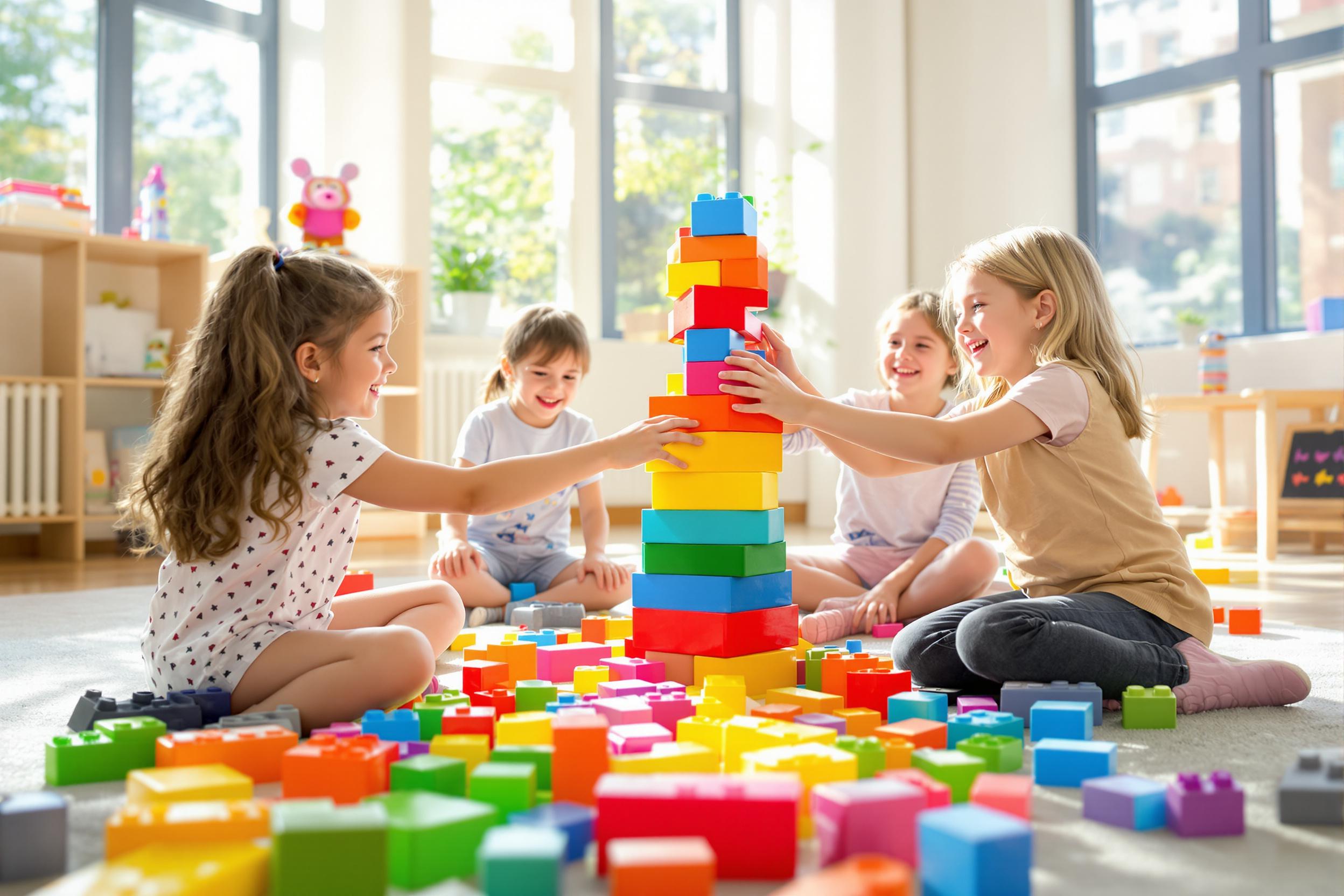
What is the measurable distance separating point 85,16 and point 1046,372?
4.18m

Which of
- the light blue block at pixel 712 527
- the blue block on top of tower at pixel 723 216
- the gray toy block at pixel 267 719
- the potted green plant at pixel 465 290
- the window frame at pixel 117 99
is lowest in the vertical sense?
the gray toy block at pixel 267 719

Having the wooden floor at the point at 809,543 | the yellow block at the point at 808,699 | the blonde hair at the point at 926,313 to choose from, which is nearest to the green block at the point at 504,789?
the yellow block at the point at 808,699

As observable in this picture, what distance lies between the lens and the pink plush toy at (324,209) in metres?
4.13

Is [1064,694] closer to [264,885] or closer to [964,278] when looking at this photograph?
[964,278]

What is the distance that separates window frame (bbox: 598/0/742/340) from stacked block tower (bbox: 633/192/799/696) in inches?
151

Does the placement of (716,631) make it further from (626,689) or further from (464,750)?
(464,750)

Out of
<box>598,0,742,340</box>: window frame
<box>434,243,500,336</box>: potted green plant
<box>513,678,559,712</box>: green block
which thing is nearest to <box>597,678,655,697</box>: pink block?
<box>513,678,559,712</box>: green block

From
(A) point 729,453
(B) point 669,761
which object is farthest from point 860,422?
(B) point 669,761

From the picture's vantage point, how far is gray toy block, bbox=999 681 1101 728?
134cm

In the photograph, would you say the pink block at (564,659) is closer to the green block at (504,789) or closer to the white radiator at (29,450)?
the green block at (504,789)

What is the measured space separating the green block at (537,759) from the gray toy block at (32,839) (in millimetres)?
351

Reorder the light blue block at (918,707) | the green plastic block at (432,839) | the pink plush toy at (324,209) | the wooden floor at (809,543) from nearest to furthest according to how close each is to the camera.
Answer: the green plastic block at (432,839), the light blue block at (918,707), the wooden floor at (809,543), the pink plush toy at (324,209)

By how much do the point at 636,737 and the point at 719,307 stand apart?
65 cm

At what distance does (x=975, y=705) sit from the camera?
134 centimetres
